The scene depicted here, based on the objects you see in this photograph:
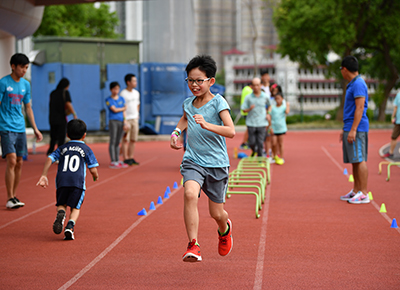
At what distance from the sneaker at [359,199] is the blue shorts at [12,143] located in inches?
200

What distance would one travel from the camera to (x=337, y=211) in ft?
25.0

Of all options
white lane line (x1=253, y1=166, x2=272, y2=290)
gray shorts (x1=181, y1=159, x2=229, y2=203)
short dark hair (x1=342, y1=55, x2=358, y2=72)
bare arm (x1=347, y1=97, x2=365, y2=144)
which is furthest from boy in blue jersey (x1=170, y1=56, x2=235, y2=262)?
short dark hair (x1=342, y1=55, x2=358, y2=72)

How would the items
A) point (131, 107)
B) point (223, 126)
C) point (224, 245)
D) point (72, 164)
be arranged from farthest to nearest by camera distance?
point (131, 107) < point (72, 164) < point (224, 245) < point (223, 126)

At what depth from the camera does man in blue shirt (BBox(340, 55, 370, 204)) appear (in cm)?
786

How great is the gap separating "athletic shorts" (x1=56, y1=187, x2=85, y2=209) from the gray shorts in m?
1.87

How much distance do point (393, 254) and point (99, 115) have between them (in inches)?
692

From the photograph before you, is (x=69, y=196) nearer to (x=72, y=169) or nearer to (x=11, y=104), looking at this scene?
(x=72, y=169)

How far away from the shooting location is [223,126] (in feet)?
15.4

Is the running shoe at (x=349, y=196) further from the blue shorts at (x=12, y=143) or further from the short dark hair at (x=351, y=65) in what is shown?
the blue shorts at (x=12, y=143)

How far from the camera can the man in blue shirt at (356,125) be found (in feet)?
25.8

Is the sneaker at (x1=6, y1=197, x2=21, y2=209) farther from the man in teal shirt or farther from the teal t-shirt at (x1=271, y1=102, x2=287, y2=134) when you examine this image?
the teal t-shirt at (x1=271, y1=102, x2=287, y2=134)

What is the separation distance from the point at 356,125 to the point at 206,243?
11.0ft

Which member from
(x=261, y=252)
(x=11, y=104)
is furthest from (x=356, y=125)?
(x=11, y=104)

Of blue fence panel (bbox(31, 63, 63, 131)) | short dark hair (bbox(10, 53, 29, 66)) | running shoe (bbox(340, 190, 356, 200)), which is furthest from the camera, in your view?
blue fence panel (bbox(31, 63, 63, 131))
